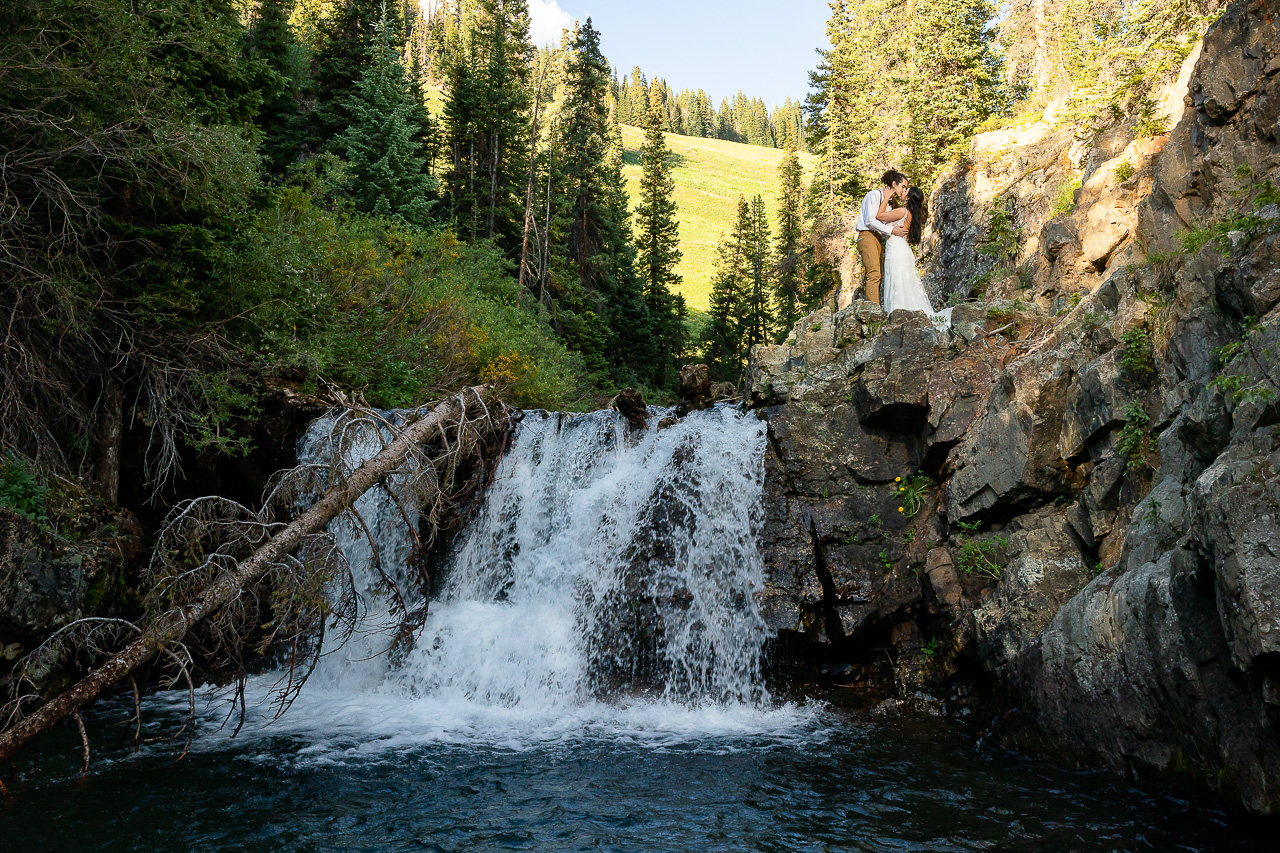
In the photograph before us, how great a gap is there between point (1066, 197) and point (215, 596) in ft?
46.6

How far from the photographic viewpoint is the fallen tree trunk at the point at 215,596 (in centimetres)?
612

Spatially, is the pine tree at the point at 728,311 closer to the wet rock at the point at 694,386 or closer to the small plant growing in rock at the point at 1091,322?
the wet rock at the point at 694,386

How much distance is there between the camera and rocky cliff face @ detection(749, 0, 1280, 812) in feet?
18.0

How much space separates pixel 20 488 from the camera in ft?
30.1

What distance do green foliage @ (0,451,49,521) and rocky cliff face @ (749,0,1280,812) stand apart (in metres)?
9.47

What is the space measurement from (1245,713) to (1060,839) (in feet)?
5.25

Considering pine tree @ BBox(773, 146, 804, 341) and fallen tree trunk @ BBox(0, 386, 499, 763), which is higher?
pine tree @ BBox(773, 146, 804, 341)

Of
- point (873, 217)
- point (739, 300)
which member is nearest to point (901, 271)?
point (873, 217)

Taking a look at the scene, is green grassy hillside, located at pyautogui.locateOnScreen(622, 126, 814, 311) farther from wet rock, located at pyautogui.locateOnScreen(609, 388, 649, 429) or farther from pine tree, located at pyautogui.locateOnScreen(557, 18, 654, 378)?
wet rock, located at pyautogui.locateOnScreen(609, 388, 649, 429)

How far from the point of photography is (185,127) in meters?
9.56

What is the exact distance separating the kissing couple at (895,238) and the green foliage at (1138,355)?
407 centimetres

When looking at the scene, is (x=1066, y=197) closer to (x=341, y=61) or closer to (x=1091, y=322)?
(x=1091, y=322)

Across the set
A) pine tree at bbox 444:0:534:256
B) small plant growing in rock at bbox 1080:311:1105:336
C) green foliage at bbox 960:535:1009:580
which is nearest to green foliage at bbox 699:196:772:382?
pine tree at bbox 444:0:534:256

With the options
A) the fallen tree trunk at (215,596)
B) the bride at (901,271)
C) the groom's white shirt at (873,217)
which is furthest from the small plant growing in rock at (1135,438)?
the fallen tree trunk at (215,596)
